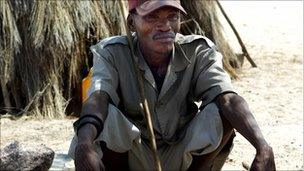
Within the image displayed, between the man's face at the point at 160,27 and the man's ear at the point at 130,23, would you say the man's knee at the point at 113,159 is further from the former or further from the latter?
the man's ear at the point at 130,23

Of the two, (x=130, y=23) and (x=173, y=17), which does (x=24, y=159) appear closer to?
(x=130, y=23)

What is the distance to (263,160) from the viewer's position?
2.77m

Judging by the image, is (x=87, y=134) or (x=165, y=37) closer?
(x=87, y=134)

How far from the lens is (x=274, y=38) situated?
10320 mm

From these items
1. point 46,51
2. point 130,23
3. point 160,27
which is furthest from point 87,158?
point 46,51

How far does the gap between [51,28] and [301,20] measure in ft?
21.0

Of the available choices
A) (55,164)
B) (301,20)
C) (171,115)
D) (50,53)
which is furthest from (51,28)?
(301,20)

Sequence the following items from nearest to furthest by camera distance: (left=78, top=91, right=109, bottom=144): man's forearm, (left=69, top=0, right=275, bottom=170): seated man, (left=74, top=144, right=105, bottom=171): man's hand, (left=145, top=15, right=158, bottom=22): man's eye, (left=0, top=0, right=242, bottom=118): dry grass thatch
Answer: (left=74, top=144, right=105, bottom=171): man's hand < (left=78, top=91, right=109, bottom=144): man's forearm < (left=69, top=0, right=275, bottom=170): seated man < (left=145, top=15, right=158, bottom=22): man's eye < (left=0, top=0, right=242, bottom=118): dry grass thatch

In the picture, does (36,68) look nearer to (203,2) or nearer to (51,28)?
(51,28)

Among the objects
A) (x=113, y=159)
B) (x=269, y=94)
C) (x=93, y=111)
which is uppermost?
(x=93, y=111)

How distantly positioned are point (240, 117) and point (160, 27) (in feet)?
1.81

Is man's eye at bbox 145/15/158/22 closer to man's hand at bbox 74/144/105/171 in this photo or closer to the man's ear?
the man's ear

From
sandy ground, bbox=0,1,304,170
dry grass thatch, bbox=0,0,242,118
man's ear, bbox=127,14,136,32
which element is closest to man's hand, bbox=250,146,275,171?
man's ear, bbox=127,14,136,32

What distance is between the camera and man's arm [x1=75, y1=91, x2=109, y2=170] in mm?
2725
